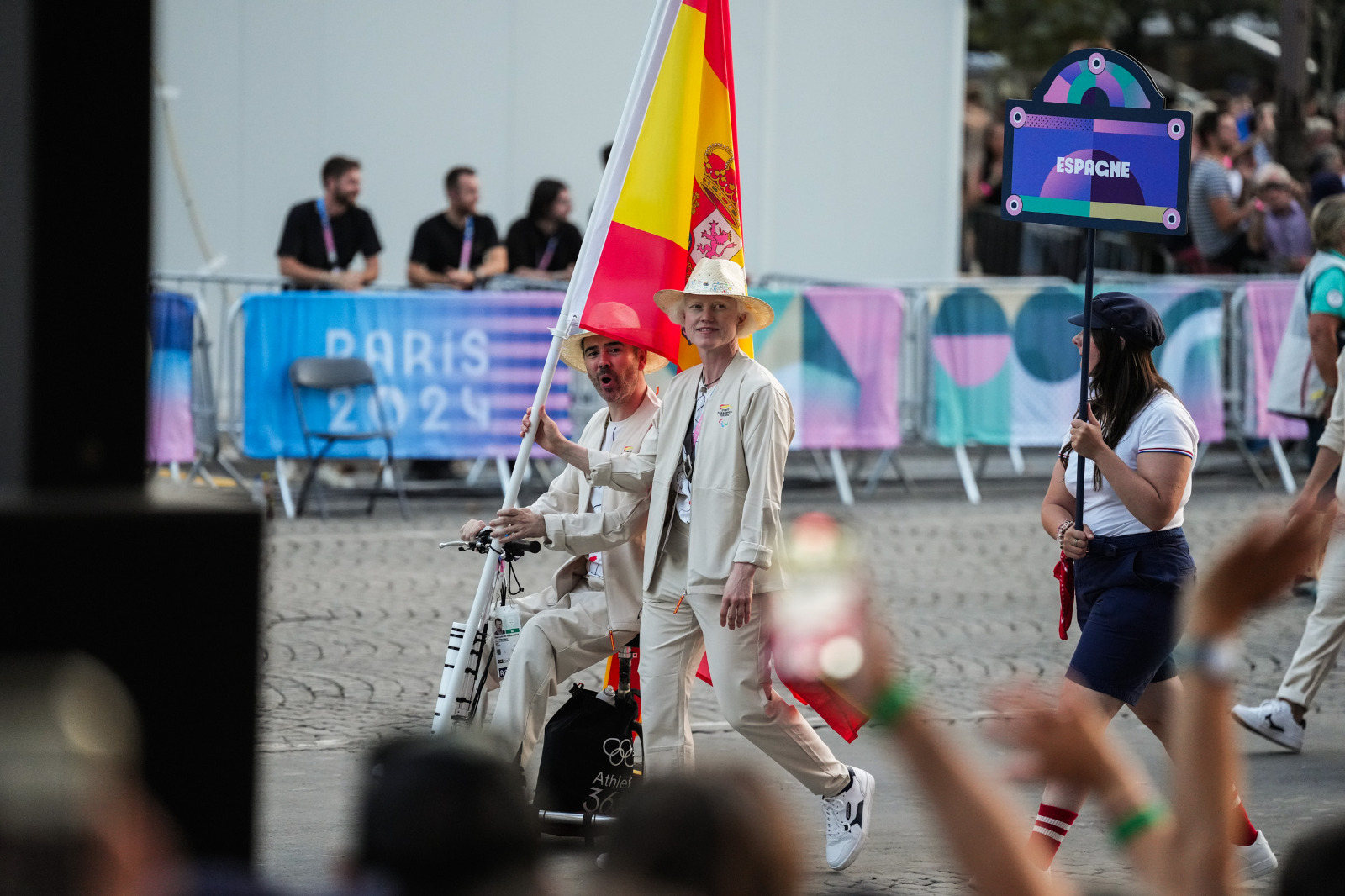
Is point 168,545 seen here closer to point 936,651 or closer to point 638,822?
point 638,822

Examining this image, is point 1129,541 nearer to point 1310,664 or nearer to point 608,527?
point 608,527

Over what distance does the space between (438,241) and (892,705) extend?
1141 centimetres

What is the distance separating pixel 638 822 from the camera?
7.04 ft

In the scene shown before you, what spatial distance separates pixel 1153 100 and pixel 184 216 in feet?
34.4

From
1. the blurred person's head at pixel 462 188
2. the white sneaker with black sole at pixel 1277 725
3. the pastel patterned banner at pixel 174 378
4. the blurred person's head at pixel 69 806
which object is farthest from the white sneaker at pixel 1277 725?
the blurred person's head at pixel 462 188

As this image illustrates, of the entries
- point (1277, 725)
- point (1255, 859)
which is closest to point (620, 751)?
point (1255, 859)

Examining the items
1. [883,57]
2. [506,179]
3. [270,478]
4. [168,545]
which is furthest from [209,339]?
[168,545]

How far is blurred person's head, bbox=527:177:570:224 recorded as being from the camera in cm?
1353

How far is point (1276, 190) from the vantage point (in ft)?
49.3

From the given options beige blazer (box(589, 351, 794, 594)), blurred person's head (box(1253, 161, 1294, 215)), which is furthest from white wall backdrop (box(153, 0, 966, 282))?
beige blazer (box(589, 351, 794, 594))

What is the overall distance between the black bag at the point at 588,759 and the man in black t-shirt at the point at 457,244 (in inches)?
304

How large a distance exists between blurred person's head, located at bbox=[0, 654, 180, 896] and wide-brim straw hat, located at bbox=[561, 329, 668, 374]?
150 inches

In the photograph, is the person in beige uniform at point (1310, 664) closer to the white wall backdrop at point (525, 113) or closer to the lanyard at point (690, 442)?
the lanyard at point (690, 442)

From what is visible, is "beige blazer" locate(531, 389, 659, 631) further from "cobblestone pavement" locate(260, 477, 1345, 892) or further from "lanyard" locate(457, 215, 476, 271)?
"lanyard" locate(457, 215, 476, 271)
